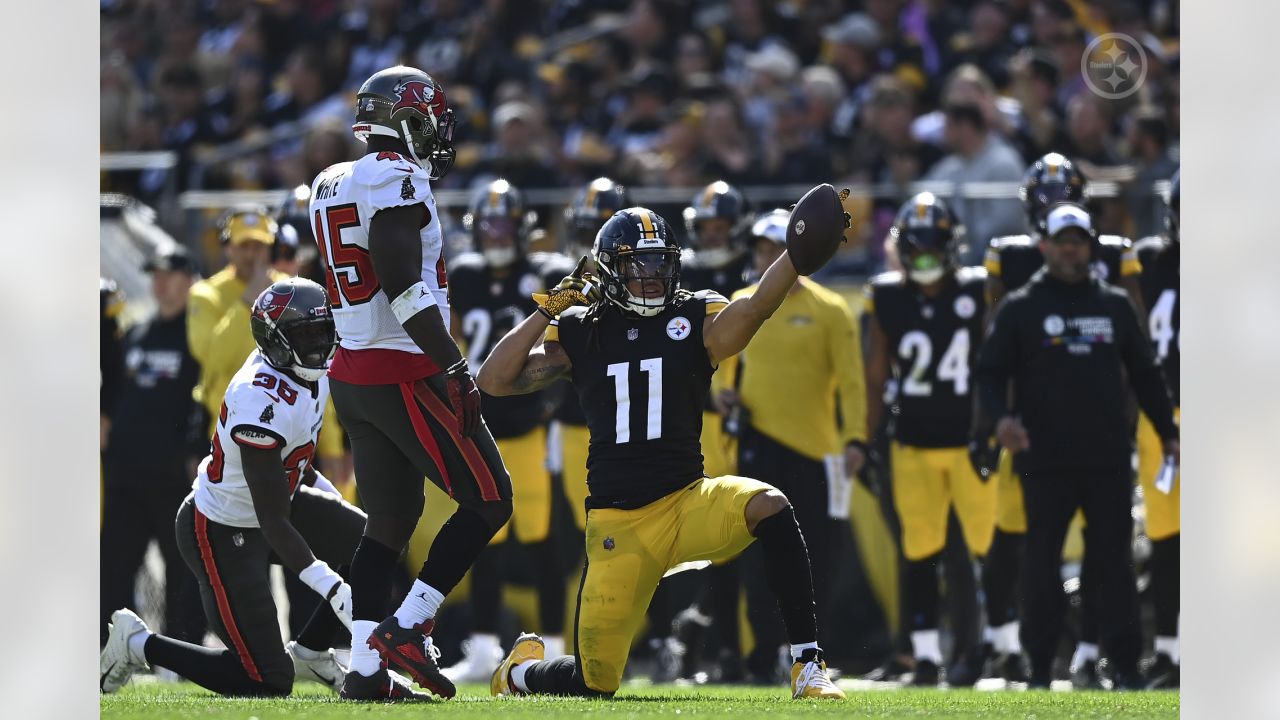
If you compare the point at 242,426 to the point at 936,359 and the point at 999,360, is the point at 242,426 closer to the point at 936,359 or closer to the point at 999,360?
the point at 999,360

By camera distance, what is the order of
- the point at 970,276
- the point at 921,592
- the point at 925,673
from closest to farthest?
the point at 925,673, the point at 921,592, the point at 970,276

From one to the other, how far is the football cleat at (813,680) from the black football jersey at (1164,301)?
281 cm

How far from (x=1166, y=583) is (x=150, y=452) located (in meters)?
4.52

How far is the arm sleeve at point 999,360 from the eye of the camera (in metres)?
7.39

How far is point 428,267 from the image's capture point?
18.4ft

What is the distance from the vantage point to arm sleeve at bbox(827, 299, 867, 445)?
7.83 meters

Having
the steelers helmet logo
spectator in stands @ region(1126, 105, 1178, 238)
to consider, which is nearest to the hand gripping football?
the steelers helmet logo

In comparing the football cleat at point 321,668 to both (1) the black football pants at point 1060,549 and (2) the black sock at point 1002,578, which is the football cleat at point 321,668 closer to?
(1) the black football pants at point 1060,549

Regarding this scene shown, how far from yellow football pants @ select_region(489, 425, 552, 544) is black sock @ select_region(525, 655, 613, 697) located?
2.23 m

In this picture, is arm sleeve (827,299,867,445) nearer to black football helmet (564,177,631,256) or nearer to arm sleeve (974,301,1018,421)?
arm sleeve (974,301,1018,421)

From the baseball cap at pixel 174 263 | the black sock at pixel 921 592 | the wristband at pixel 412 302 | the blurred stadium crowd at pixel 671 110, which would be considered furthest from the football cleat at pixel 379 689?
the baseball cap at pixel 174 263

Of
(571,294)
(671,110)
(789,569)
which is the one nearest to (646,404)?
(571,294)

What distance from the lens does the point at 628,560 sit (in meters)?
5.69
